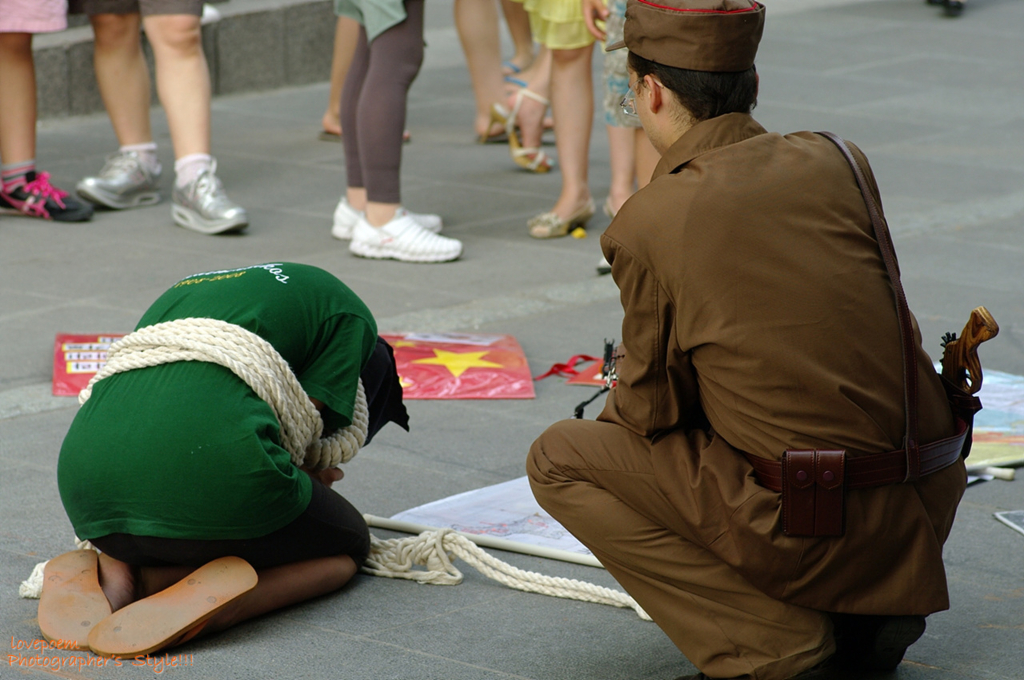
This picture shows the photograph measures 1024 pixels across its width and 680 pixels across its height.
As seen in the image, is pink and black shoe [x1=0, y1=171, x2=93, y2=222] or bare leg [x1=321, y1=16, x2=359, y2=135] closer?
pink and black shoe [x1=0, y1=171, x2=93, y2=222]

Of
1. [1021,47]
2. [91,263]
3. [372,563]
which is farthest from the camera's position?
[1021,47]

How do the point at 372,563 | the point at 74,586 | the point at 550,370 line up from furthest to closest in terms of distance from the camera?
the point at 550,370, the point at 372,563, the point at 74,586

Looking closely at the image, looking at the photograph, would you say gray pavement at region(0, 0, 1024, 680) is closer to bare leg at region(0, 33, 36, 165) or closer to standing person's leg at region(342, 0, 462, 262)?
standing person's leg at region(342, 0, 462, 262)

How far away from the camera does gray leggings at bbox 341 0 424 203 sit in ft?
16.2

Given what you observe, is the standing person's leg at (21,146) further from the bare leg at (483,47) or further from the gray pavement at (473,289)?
the bare leg at (483,47)

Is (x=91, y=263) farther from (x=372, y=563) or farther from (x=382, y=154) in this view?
(x=372, y=563)

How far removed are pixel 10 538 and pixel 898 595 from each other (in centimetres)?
174

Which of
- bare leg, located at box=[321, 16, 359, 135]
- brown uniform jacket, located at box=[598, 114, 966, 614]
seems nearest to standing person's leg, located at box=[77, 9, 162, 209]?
bare leg, located at box=[321, 16, 359, 135]

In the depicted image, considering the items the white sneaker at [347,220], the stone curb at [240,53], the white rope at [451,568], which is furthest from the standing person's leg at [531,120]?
the white rope at [451,568]

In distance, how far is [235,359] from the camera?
93.5 inches

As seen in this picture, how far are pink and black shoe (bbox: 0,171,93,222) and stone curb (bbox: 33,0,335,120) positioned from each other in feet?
6.25

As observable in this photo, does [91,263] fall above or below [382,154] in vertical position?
below

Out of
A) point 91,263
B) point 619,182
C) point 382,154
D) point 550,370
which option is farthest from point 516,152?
point 550,370

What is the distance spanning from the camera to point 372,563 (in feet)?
9.02
